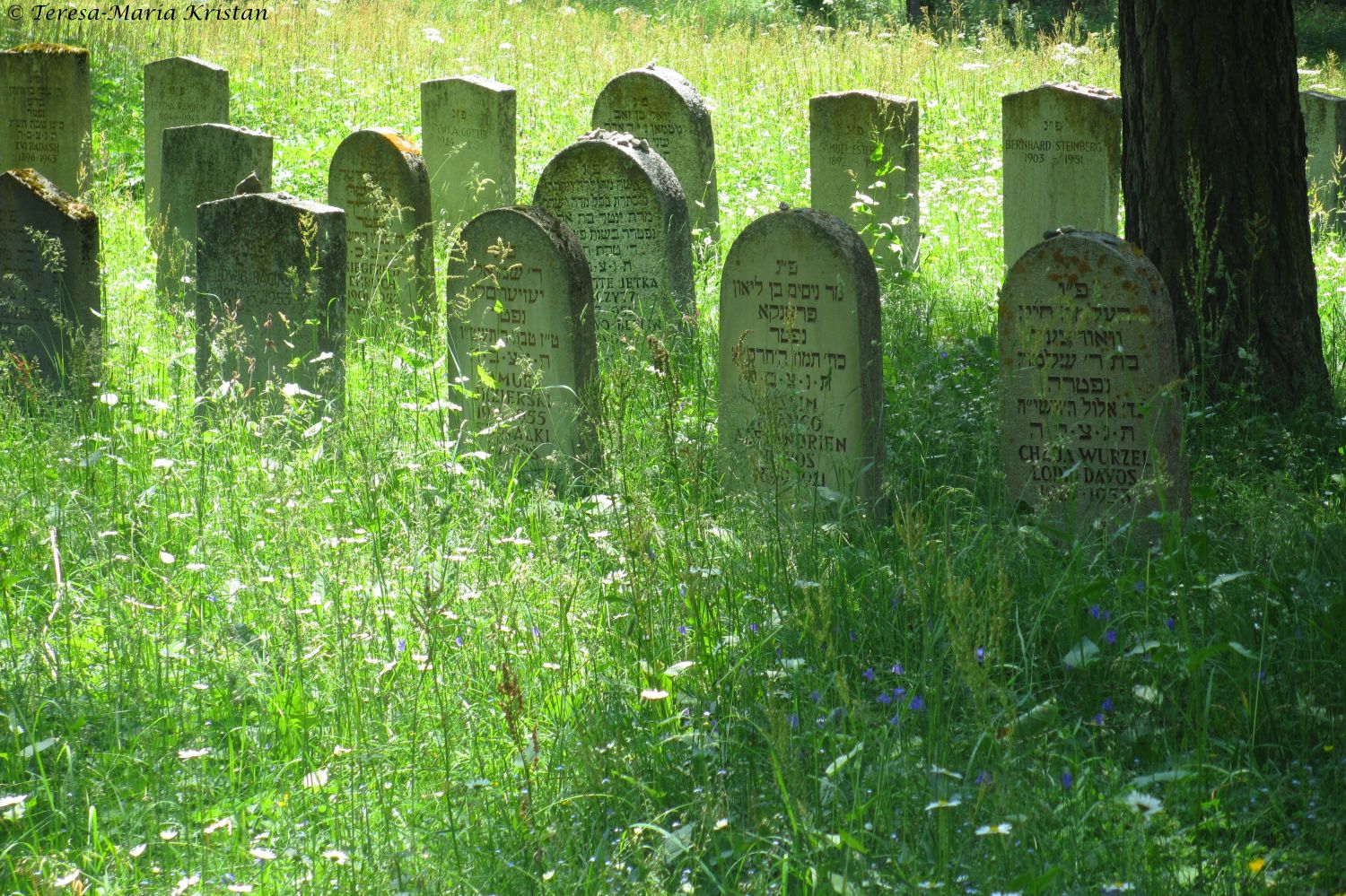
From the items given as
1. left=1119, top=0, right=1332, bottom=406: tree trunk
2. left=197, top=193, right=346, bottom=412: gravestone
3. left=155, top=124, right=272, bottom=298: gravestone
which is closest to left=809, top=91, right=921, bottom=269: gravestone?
left=1119, top=0, right=1332, bottom=406: tree trunk

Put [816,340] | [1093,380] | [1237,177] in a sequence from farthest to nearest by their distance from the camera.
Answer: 1. [1237,177]
2. [816,340]
3. [1093,380]

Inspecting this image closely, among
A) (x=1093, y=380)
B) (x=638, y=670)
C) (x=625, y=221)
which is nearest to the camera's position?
(x=638, y=670)

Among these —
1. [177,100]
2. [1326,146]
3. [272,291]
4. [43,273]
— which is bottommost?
[272,291]

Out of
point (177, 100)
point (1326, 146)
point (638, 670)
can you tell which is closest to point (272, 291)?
point (638, 670)

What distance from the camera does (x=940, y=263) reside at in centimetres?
991

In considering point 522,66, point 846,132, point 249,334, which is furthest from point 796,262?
point 522,66

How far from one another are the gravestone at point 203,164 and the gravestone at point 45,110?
2.00 meters

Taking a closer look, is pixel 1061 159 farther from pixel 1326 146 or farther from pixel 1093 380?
pixel 1093 380

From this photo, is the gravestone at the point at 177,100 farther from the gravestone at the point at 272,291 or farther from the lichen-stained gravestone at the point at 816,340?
the lichen-stained gravestone at the point at 816,340

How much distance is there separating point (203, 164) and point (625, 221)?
3017mm

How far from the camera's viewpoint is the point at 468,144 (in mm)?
10531

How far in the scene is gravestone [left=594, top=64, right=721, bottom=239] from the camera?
9922 mm

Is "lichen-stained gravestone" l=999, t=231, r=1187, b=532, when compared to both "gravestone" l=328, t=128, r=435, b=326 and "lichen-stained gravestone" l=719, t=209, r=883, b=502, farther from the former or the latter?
"gravestone" l=328, t=128, r=435, b=326

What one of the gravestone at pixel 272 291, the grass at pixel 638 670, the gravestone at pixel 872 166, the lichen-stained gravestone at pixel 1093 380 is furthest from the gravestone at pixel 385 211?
the lichen-stained gravestone at pixel 1093 380
